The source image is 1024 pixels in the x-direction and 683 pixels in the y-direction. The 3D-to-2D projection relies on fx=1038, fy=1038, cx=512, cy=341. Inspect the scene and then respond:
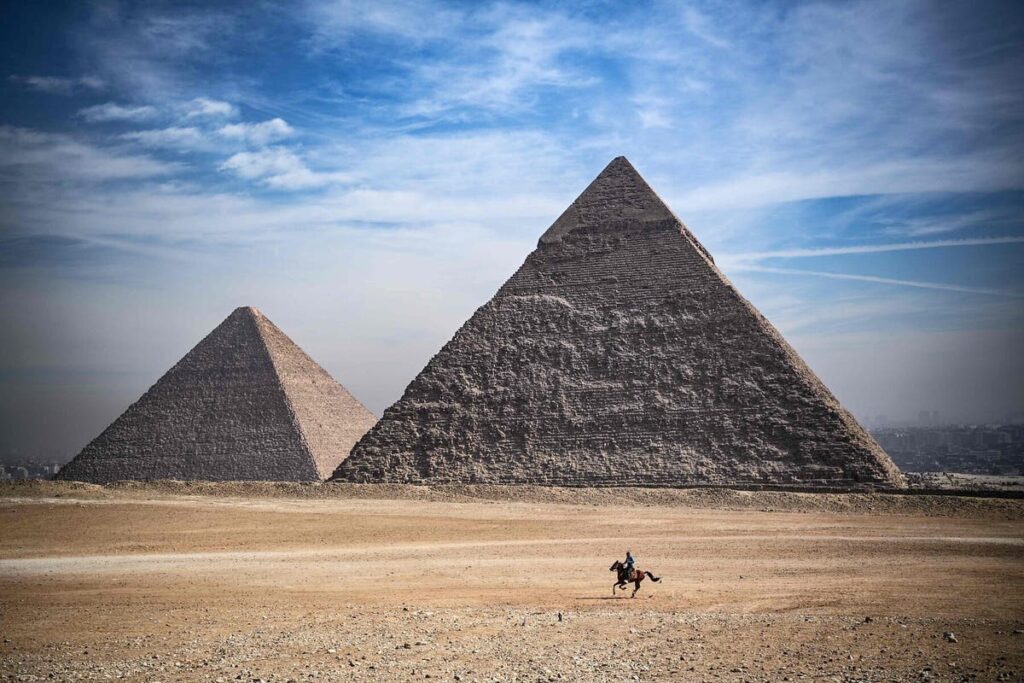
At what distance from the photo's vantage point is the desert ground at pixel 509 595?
368 inches

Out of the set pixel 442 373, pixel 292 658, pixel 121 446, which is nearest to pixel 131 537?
pixel 292 658

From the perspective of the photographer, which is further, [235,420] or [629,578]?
[235,420]

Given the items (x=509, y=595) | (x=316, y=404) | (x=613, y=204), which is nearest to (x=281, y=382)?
(x=316, y=404)

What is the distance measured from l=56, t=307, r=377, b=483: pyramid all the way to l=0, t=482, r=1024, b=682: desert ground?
21.1 meters

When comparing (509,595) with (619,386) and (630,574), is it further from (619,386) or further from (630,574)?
(619,386)

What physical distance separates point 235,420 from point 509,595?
131 ft

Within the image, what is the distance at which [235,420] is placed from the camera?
50.9m

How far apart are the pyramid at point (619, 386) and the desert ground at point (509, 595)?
247 inches

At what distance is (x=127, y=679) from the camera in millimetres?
8859

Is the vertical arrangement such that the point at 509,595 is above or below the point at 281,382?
below

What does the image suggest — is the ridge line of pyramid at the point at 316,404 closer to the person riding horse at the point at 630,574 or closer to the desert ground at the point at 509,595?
the desert ground at the point at 509,595

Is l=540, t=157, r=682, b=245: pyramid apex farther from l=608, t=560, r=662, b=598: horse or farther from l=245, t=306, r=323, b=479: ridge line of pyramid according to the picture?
l=608, t=560, r=662, b=598: horse

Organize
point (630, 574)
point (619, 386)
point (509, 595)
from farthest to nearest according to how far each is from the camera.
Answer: point (619, 386)
point (509, 595)
point (630, 574)

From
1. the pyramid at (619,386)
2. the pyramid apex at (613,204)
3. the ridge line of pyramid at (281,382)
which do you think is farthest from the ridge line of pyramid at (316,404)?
the pyramid apex at (613,204)
